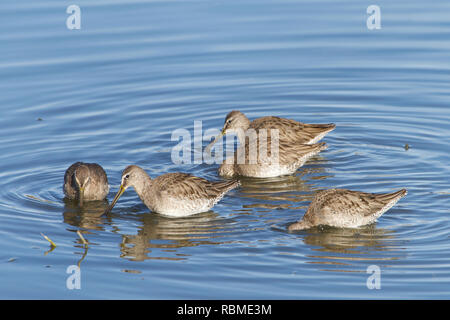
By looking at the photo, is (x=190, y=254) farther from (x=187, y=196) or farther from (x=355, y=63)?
(x=355, y=63)

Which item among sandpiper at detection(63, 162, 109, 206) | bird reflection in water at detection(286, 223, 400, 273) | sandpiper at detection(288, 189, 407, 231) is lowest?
bird reflection in water at detection(286, 223, 400, 273)

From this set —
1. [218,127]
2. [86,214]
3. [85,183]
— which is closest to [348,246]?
[86,214]

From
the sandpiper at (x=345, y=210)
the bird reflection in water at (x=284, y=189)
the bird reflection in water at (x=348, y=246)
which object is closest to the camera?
the bird reflection in water at (x=348, y=246)

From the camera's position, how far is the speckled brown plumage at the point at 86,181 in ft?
41.8

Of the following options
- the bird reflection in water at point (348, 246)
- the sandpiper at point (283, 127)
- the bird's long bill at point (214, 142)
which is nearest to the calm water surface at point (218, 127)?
the bird reflection in water at point (348, 246)

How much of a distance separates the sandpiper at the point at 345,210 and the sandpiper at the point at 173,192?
4.98 ft

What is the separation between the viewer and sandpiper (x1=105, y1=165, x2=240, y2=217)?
484 inches

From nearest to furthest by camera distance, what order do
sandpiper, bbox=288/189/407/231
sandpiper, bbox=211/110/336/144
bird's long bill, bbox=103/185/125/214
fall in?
sandpiper, bbox=288/189/407/231, bird's long bill, bbox=103/185/125/214, sandpiper, bbox=211/110/336/144

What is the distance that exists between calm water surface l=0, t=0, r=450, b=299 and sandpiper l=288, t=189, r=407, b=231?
0.13m

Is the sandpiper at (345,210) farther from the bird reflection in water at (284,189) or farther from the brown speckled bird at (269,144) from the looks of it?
the brown speckled bird at (269,144)

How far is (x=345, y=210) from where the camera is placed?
1149cm

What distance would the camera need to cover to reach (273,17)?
20031mm

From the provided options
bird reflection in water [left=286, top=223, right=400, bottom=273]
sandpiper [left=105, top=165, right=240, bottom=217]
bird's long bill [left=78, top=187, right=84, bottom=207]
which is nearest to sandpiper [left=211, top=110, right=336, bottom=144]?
sandpiper [left=105, top=165, right=240, bottom=217]

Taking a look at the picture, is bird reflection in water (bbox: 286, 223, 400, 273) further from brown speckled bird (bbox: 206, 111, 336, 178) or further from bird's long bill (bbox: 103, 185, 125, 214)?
bird's long bill (bbox: 103, 185, 125, 214)
